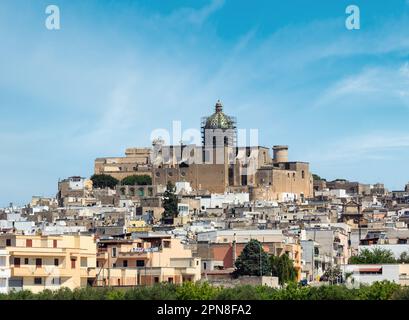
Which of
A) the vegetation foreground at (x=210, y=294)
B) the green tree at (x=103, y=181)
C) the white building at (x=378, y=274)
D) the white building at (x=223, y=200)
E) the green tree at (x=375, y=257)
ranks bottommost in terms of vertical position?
the vegetation foreground at (x=210, y=294)

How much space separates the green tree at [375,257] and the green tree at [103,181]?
37.2 m

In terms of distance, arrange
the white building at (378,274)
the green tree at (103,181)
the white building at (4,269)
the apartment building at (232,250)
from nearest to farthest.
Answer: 1. the white building at (4,269)
2. the white building at (378,274)
3. the apartment building at (232,250)
4. the green tree at (103,181)

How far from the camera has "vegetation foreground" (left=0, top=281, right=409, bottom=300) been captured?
23.6 metres

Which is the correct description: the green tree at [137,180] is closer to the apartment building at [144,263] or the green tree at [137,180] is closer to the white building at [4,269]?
the apartment building at [144,263]

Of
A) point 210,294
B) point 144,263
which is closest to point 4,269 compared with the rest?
point 144,263

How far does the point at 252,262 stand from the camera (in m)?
32.8

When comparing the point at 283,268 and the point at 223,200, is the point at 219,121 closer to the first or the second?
the point at 223,200

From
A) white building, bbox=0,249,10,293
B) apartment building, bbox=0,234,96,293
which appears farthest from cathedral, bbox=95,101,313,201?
white building, bbox=0,249,10,293

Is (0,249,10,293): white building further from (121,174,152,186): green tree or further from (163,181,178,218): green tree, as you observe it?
(121,174,152,186): green tree

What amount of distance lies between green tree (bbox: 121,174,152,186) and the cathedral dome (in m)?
4.62

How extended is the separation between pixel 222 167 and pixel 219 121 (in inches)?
152

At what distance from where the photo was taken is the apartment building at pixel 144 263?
2873cm

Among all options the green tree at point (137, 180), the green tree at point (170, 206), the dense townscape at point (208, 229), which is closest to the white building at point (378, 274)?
the dense townscape at point (208, 229)
